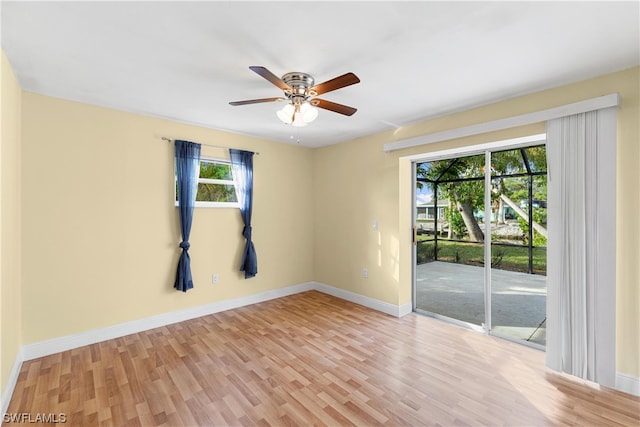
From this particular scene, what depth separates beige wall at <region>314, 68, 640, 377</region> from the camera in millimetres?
2234

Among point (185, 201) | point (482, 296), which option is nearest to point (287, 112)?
point (185, 201)

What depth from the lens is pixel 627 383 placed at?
2236 millimetres

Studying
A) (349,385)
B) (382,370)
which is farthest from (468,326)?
(349,385)

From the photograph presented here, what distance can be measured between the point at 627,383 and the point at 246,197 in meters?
4.27

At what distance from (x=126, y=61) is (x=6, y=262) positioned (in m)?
1.76

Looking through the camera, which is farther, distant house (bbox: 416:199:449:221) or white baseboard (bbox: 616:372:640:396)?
distant house (bbox: 416:199:449:221)

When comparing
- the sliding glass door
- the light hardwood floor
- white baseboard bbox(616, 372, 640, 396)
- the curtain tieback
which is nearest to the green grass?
the sliding glass door

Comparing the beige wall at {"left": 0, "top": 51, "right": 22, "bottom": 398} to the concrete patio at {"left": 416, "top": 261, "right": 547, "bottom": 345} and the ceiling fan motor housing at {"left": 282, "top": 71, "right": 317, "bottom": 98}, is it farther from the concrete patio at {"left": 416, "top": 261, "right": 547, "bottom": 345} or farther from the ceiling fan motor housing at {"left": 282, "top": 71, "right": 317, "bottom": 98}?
the concrete patio at {"left": 416, "top": 261, "right": 547, "bottom": 345}

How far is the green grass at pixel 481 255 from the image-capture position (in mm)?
3053

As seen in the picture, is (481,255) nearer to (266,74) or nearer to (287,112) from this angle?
(287,112)

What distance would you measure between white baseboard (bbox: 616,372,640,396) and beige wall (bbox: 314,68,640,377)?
0.16 ft

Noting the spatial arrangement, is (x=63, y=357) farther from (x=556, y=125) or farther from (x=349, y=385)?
(x=556, y=125)

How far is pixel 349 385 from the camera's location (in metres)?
2.33

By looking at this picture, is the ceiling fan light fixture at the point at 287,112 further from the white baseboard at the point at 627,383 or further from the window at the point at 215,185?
the white baseboard at the point at 627,383
